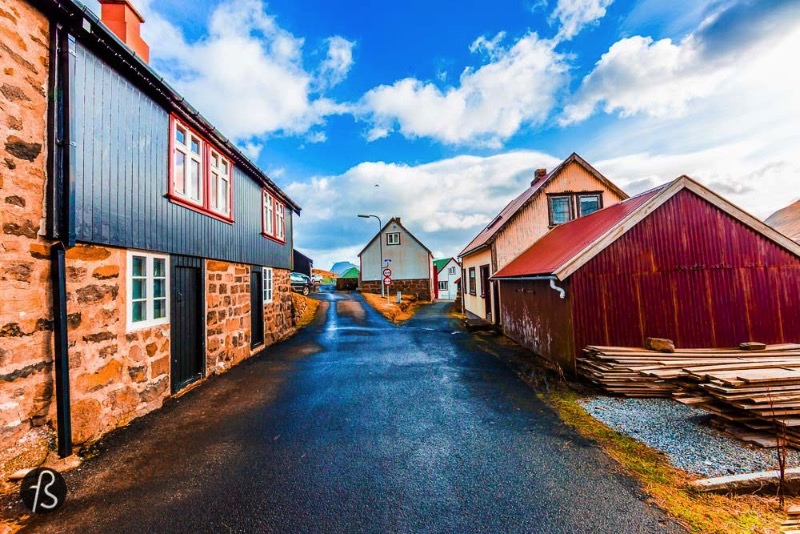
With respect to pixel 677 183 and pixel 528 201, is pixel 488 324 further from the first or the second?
pixel 677 183

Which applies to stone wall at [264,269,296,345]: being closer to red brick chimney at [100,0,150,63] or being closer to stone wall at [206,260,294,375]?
stone wall at [206,260,294,375]

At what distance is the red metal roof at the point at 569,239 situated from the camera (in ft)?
30.6

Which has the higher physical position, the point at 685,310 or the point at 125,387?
the point at 685,310

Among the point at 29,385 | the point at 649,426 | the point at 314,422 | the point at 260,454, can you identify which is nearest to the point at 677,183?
the point at 649,426

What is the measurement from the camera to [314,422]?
5.80 m

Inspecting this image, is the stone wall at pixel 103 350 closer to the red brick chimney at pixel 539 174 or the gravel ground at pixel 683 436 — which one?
the gravel ground at pixel 683 436

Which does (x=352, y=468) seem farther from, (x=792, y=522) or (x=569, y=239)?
(x=569, y=239)

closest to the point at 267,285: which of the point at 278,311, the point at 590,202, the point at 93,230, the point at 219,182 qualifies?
the point at 278,311

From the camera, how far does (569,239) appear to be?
11.8 m

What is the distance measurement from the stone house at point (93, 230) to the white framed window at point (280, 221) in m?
5.45

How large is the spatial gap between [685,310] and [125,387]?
38.7 ft

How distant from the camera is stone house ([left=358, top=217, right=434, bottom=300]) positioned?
34562 mm

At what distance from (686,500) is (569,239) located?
30.5 feet

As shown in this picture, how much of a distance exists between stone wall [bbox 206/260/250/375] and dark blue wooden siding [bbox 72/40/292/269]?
1.03 meters
